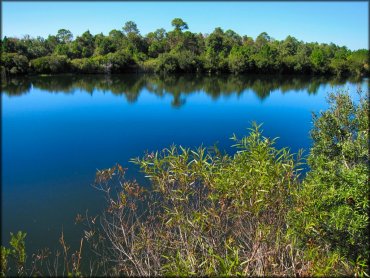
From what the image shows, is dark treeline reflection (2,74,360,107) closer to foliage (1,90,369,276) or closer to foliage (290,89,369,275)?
→ foliage (290,89,369,275)

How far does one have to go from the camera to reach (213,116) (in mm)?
20297

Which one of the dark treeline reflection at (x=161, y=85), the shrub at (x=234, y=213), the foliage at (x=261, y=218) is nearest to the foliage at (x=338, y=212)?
the foliage at (x=261, y=218)

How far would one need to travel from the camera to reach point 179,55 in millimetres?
41094

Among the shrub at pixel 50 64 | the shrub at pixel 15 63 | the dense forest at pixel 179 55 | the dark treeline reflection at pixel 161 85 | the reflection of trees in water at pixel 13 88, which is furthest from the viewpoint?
the dense forest at pixel 179 55

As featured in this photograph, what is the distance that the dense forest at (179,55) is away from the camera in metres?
36.9

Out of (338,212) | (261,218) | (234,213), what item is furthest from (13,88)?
(338,212)

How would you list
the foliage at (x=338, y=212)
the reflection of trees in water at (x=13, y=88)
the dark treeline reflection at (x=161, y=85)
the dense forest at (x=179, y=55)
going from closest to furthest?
1. the foliage at (x=338, y=212)
2. the reflection of trees in water at (x=13, y=88)
3. the dark treeline reflection at (x=161, y=85)
4. the dense forest at (x=179, y=55)

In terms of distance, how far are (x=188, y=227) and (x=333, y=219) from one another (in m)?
1.64

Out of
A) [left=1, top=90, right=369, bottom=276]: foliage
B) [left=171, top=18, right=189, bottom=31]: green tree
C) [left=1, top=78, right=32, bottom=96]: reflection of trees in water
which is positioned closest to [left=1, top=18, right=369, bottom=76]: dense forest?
[left=171, top=18, right=189, bottom=31]: green tree

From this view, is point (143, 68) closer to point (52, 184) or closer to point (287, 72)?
point (287, 72)

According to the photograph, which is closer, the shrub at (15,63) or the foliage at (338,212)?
the foliage at (338,212)

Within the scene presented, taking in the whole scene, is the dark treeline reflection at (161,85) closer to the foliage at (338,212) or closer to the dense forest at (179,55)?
the dense forest at (179,55)

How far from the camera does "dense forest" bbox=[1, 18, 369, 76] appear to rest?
36.9 meters

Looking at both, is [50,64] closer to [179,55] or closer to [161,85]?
[161,85]
